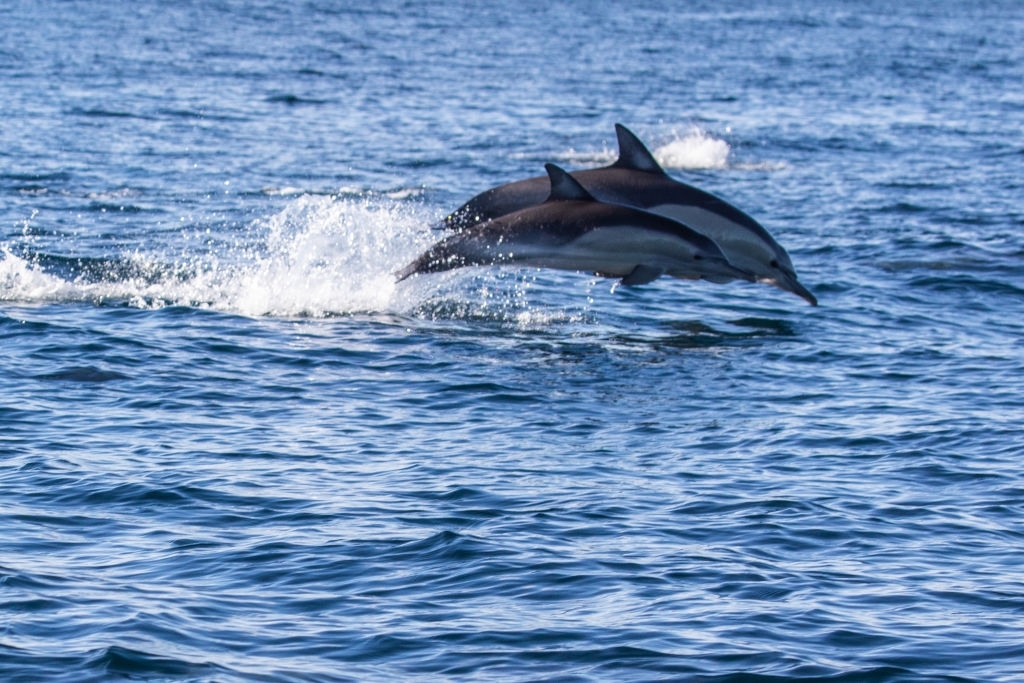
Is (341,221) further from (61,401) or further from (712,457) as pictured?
(712,457)

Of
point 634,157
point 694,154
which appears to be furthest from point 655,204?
point 694,154

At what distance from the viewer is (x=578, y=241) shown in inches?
615

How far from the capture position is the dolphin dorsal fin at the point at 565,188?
15336 mm

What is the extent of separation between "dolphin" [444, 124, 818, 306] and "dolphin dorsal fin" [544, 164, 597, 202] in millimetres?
382

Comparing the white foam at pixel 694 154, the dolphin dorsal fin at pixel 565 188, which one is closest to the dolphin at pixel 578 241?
the dolphin dorsal fin at pixel 565 188

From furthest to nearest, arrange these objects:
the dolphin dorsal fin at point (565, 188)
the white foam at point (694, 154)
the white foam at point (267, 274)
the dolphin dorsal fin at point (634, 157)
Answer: the white foam at point (694, 154) → the white foam at point (267, 274) → the dolphin dorsal fin at point (634, 157) → the dolphin dorsal fin at point (565, 188)

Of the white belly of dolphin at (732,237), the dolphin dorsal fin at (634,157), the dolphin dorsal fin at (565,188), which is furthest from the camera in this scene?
the white belly of dolphin at (732,237)

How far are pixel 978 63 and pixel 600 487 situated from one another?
49370 millimetres

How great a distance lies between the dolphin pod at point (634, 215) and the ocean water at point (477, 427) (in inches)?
40.0

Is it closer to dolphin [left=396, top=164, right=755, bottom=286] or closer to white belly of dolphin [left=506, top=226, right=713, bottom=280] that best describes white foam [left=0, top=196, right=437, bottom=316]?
dolphin [left=396, top=164, right=755, bottom=286]

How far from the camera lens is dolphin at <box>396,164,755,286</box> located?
15.6 metres

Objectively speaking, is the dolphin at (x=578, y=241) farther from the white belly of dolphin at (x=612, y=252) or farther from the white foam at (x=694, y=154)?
the white foam at (x=694, y=154)

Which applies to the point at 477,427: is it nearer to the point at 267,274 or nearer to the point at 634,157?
the point at 634,157

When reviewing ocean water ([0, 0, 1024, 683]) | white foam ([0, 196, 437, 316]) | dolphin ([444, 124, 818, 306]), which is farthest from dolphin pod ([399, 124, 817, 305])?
white foam ([0, 196, 437, 316])
